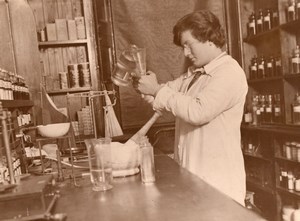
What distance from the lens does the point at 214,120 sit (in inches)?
82.1

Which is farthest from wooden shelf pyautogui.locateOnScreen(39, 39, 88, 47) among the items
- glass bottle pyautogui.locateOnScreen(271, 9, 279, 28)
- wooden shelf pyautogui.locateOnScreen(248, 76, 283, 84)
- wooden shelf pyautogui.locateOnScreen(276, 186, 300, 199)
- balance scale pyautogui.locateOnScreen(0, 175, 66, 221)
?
balance scale pyautogui.locateOnScreen(0, 175, 66, 221)

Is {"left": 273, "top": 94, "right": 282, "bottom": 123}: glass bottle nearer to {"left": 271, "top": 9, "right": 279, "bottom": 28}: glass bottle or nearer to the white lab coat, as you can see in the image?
{"left": 271, "top": 9, "right": 279, "bottom": 28}: glass bottle

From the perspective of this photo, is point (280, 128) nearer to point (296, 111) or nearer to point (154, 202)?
point (296, 111)

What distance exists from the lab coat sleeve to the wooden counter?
1.19 ft

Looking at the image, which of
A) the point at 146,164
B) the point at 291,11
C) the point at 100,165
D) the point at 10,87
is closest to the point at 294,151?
the point at 291,11

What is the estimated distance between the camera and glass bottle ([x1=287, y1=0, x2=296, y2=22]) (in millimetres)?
3258

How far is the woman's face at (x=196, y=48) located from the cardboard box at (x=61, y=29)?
233 cm

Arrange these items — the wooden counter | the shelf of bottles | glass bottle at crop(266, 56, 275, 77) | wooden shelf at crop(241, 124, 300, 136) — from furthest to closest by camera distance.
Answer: glass bottle at crop(266, 56, 275, 77)
wooden shelf at crop(241, 124, 300, 136)
the shelf of bottles
the wooden counter

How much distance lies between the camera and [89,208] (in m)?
1.34

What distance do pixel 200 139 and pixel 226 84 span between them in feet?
1.14

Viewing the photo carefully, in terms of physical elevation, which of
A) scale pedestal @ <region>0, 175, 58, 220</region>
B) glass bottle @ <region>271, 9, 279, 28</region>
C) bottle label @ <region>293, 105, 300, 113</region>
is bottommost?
scale pedestal @ <region>0, 175, 58, 220</region>

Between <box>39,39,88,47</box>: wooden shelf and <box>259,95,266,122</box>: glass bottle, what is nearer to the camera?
<box>259,95,266,122</box>: glass bottle

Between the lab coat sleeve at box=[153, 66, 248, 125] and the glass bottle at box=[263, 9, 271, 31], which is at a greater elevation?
the glass bottle at box=[263, 9, 271, 31]

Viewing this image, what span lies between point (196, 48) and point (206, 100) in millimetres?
349
